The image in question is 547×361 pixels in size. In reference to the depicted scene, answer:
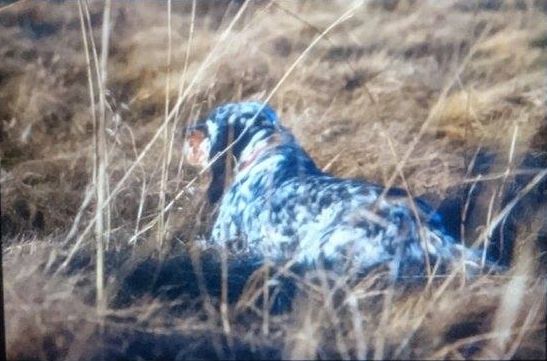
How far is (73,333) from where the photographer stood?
2064mm

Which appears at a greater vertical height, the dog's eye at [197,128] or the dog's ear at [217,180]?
the dog's eye at [197,128]

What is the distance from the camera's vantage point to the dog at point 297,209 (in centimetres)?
211

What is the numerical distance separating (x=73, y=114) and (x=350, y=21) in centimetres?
65

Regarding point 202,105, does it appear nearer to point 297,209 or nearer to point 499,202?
point 297,209

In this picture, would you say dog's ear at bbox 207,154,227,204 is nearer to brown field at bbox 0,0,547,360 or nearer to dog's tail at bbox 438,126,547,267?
brown field at bbox 0,0,547,360

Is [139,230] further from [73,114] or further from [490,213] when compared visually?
[490,213]

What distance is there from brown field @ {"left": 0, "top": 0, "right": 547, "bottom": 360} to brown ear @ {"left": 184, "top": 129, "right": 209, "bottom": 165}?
0.08 ft

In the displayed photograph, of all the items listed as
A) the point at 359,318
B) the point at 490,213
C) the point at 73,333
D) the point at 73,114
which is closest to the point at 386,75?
the point at 490,213

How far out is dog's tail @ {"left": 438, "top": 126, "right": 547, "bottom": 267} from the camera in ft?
7.07

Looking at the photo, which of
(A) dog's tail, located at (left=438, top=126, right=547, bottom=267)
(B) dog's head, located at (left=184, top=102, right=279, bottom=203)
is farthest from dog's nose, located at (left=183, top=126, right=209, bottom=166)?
(A) dog's tail, located at (left=438, top=126, right=547, bottom=267)

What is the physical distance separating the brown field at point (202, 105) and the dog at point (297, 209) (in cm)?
3

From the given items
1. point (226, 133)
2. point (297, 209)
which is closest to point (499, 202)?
point (297, 209)

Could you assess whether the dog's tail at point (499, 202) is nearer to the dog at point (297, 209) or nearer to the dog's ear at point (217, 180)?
the dog at point (297, 209)

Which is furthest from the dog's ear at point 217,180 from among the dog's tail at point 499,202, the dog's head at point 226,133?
the dog's tail at point 499,202
